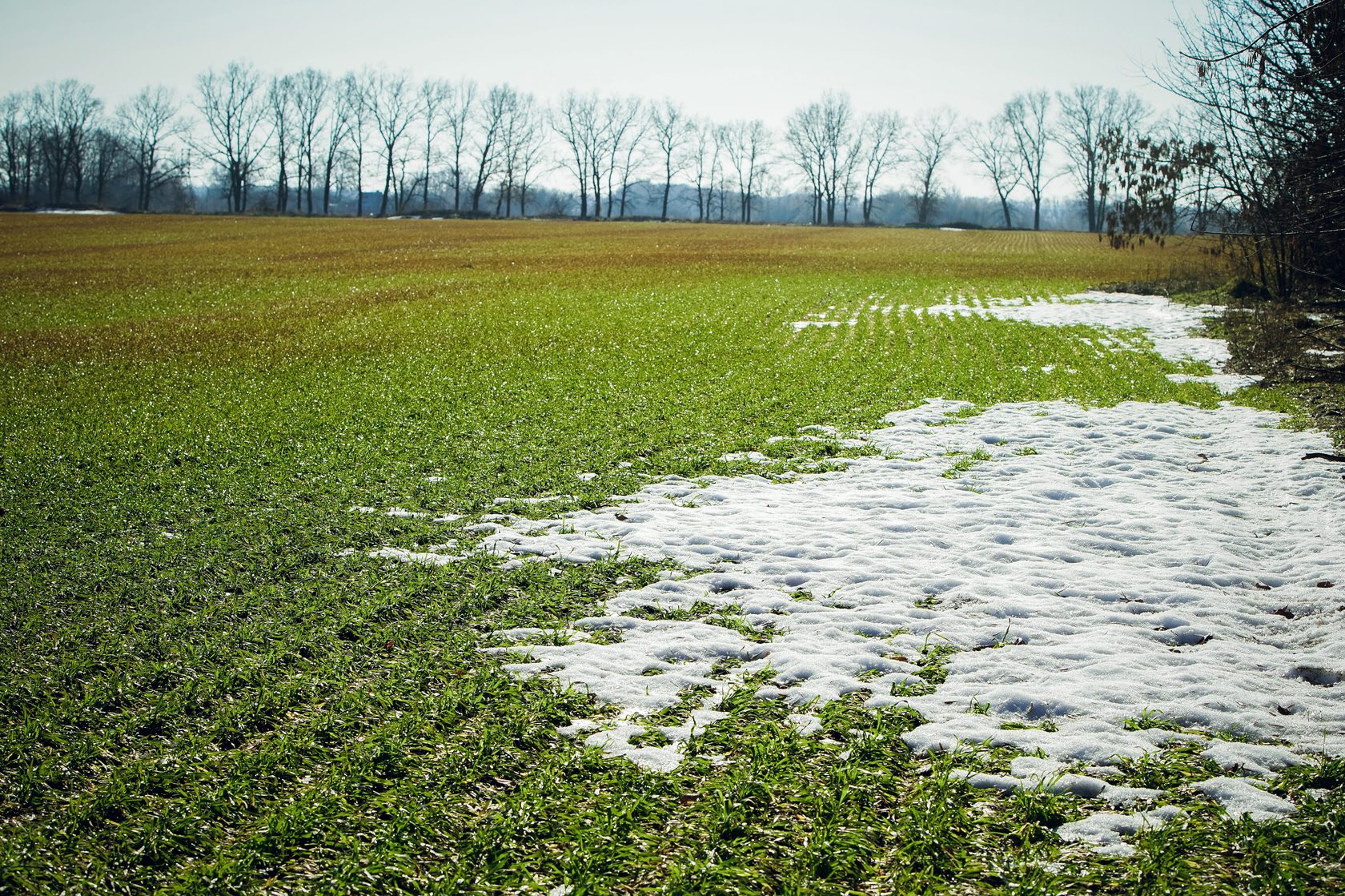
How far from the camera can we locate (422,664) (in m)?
5.00

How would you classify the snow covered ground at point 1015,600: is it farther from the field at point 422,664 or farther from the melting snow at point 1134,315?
the melting snow at point 1134,315

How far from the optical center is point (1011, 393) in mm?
13609

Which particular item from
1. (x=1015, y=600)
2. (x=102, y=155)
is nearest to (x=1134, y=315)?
(x=1015, y=600)

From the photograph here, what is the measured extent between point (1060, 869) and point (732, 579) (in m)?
3.43

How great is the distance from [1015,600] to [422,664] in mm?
4127

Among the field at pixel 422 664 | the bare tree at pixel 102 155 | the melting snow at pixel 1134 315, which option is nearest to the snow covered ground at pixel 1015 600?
the field at pixel 422 664

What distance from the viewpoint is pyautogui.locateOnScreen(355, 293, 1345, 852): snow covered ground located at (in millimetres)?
4316

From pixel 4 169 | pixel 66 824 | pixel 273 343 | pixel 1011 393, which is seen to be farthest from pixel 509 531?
pixel 4 169

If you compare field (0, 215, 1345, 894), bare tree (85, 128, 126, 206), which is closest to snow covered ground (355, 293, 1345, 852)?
field (0, 215, 1345, 894)

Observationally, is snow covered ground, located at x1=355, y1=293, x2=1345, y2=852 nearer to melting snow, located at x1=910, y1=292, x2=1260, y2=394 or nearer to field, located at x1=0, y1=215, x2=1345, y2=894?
field, located at x1=0, y1=215, x2=1345, y2=894

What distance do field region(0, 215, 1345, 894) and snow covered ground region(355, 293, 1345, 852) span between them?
0.64 feet

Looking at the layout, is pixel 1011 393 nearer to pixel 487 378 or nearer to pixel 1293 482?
pixel 1293 482

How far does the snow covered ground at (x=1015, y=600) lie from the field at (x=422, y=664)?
0.64 ft

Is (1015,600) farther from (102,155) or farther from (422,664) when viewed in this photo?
(102,155)
